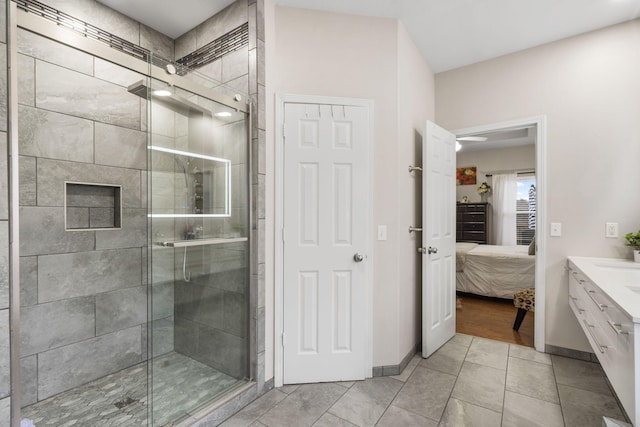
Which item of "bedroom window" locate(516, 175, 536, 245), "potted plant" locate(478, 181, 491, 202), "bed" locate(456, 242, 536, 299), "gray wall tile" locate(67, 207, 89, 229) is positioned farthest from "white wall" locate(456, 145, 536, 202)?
"gray wall tile" locate(67, 207, 89, 229)

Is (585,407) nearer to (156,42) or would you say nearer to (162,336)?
(162,336)

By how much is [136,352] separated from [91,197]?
127 cm

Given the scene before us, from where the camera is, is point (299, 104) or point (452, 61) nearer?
point (299, 104)

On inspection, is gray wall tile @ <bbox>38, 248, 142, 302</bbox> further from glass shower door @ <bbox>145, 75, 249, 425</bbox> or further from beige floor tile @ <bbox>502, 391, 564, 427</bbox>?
beige floor tile @ <bbox>502, 391, 564, 427</bbox>

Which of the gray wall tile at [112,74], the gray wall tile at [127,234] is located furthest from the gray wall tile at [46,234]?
the gray wall tile at [112,74]

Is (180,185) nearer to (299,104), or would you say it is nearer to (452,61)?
(299,104)

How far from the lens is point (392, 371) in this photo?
238 centimetres

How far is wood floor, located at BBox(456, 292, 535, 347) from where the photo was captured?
3.10 metres

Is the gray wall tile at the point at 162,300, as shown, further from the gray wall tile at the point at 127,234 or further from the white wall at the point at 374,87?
the gray wall tile at the point at 127,234

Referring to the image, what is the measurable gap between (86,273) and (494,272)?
4.56 m

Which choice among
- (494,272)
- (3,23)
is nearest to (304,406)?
(3,23)

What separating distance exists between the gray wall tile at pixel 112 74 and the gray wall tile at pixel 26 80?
0.37m

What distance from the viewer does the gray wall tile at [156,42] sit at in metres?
2.51

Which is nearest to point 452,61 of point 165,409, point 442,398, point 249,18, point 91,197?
point 249,18
